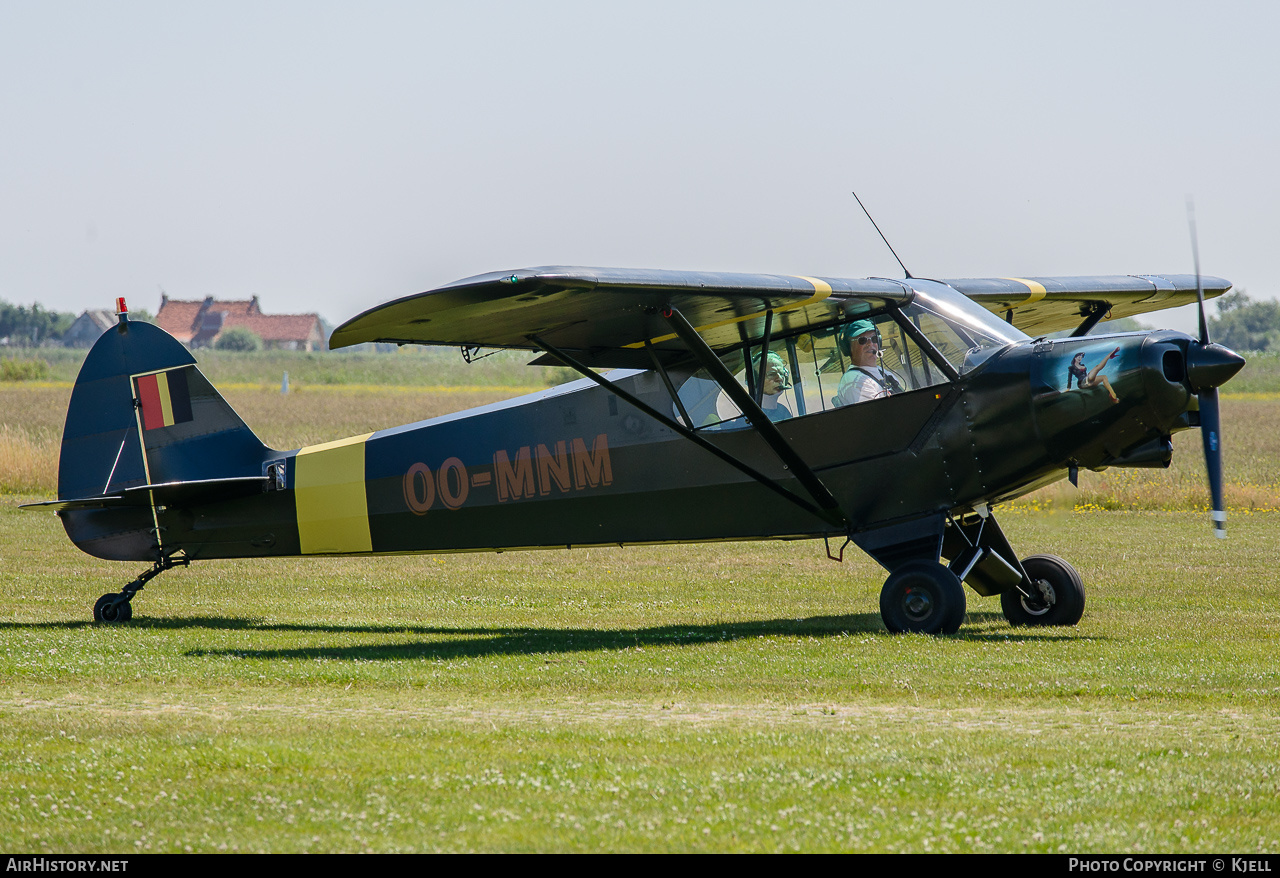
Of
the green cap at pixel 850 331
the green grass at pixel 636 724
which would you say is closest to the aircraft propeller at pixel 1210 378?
the green grass at pixel 636 724

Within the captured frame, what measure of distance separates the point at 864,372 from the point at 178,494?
22.4ft

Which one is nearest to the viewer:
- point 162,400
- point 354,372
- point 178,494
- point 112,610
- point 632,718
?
point 632,718

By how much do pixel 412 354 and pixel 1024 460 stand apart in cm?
8954

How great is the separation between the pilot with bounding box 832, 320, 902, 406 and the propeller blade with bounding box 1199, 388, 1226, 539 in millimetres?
2328

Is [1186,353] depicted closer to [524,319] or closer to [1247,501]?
[524,319]

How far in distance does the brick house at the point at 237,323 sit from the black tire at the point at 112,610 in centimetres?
11899

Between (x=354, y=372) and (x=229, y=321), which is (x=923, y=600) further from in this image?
(x=229, y=321)

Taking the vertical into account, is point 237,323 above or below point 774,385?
above

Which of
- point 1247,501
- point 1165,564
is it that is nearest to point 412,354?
point 1247,501

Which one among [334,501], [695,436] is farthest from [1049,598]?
[334,501]

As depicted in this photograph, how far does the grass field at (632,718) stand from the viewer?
481 cm

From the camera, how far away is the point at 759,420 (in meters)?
10.2

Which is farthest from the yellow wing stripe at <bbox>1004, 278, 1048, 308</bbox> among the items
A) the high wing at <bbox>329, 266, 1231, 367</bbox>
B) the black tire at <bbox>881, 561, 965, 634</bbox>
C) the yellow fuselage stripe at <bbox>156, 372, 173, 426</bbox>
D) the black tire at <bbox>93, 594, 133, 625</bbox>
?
the black tire at <bbox>93, 594, 133, 625</bbox>

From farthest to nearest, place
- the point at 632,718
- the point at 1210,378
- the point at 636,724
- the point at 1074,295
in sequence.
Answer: the point at 1074,295, the point at 1210,378, the point at 632,718, the point at 636,724
